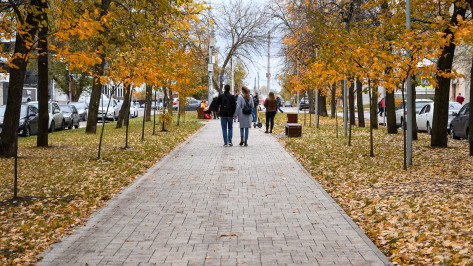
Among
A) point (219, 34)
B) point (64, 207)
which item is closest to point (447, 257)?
point (64, 207)

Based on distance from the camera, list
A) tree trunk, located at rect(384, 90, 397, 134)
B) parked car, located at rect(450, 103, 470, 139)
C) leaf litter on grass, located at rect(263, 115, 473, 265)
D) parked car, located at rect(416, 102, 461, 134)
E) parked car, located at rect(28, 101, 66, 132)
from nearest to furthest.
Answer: leaf litter on grass, located at rect(263, 115, 473, 265)
parked car, located at rect(450, 103, 470, 139)
tree trunk, located at rect(384, 90, 397, 134)
parked car, located at rect(416, 102, 461, 134)
parked car, located at rect(28, 101, 66, 132)

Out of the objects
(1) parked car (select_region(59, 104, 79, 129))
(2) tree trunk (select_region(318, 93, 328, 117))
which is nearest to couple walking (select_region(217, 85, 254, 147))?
(1) parked car (select_region(59, 104, 79, 129))

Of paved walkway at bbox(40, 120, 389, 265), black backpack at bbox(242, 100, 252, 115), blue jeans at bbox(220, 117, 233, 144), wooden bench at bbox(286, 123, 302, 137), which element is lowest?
paved walkway at bbox(40, 120, 389, 265)

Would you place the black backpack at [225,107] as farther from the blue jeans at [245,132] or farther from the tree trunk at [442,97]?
the tree trunk at [442,97]

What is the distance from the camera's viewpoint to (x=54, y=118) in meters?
27.8

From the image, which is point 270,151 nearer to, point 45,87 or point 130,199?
point 45,87

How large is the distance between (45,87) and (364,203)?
34.4 feet

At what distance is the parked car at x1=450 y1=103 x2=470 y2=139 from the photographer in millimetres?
19689

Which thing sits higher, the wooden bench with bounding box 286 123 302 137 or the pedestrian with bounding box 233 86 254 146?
the pedestrian with bounding box 233 86 254 146

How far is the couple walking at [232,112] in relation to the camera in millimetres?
18078

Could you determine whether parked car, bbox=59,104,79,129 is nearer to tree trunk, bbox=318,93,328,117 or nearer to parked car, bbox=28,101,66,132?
parked car, bbox=28,101,66,132

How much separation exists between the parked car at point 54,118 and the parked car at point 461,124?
17.2 m

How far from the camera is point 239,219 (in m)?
7.48

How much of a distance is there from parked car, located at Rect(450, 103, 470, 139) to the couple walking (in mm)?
7135
